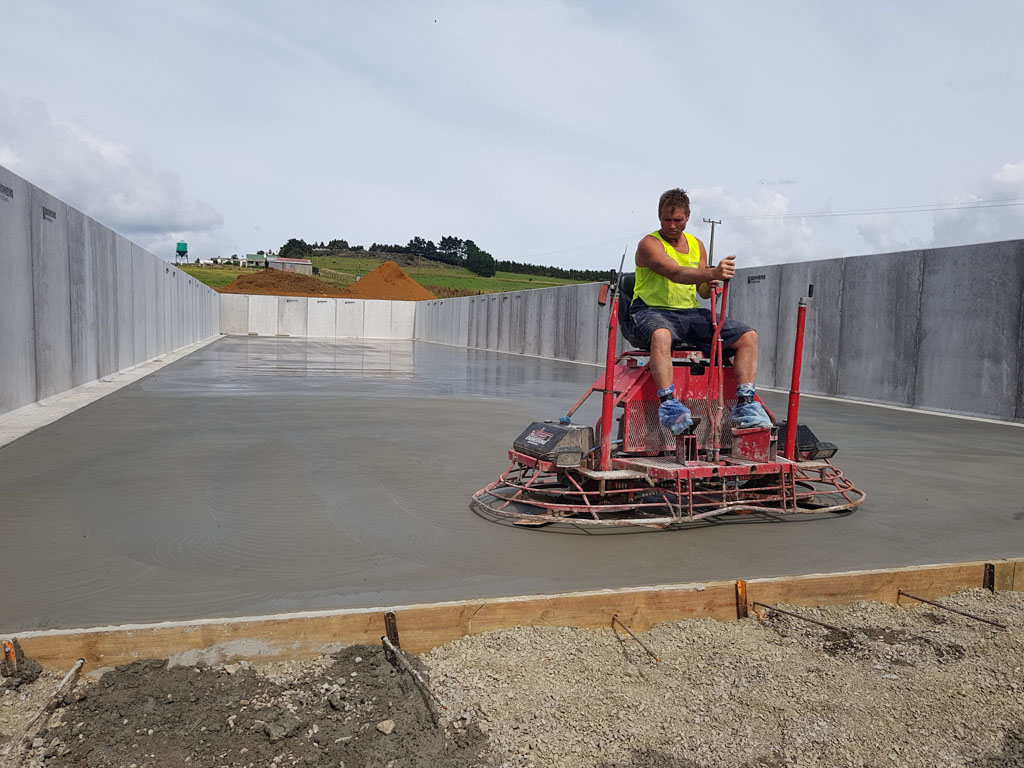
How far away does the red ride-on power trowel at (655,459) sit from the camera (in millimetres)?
4465

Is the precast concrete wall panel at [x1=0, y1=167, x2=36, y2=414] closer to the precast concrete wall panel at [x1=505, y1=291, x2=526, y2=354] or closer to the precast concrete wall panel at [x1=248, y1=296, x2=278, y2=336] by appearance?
the precast concrete wall panel at [x1=505, y1=291, x2=526, y2=354]

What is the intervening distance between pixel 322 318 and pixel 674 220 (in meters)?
46.3

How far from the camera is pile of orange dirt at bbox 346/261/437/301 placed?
67562mm

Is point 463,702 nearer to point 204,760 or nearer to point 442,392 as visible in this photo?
point 204,760

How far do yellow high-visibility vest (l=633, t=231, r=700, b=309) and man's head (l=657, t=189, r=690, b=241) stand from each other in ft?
0.27

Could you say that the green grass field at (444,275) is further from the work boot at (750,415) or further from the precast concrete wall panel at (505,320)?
the work boot at (750,415)

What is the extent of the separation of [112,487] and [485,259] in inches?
3393

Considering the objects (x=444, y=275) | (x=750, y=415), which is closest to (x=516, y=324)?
(x=750, y=415)

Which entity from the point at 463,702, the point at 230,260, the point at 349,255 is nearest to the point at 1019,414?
the point at 463,702

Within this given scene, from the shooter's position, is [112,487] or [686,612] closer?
[686,612]

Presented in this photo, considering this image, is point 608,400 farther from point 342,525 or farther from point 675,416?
point 342,525

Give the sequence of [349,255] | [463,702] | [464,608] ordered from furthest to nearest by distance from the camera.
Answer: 1. [349,255]
2. [464,608]
3. [463,702]

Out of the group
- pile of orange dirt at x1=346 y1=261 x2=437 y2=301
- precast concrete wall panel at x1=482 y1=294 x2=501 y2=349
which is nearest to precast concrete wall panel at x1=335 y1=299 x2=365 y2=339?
pile of orange dirt at x1=346 y1=261 x2=437 y2=301

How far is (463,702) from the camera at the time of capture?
8.03ft
